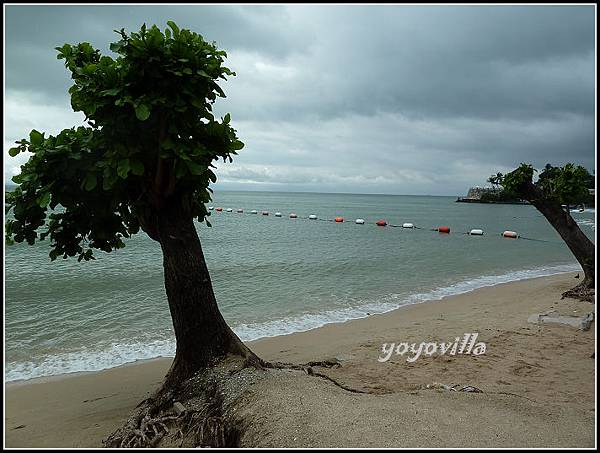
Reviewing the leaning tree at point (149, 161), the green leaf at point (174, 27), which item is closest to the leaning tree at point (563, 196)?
the leaning tree at point (149, 161)

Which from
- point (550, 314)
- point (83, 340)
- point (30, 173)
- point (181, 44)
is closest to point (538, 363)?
point (550, 314)

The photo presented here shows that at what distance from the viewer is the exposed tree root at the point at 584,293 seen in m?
12.6

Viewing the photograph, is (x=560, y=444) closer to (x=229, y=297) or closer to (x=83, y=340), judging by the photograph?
(x=83, y=340)

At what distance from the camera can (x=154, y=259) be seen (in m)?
24.8

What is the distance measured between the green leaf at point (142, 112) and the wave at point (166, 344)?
21.6 feet

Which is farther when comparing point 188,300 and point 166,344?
point 166,344

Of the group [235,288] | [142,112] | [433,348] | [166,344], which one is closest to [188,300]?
[142,112]

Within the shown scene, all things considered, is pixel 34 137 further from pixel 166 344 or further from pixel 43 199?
pixel 166 344

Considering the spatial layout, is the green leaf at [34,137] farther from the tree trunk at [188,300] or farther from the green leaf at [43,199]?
the tree trunk at [188,300]

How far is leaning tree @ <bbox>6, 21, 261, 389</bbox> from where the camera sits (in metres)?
4.83

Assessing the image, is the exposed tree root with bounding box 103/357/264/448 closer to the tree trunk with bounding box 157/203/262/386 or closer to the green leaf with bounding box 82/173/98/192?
the tree trunk with bounding box 157/203/262/386

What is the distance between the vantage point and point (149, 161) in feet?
17.7

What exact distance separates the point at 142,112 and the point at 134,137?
60 cm

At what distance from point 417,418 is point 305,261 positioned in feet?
66.4
